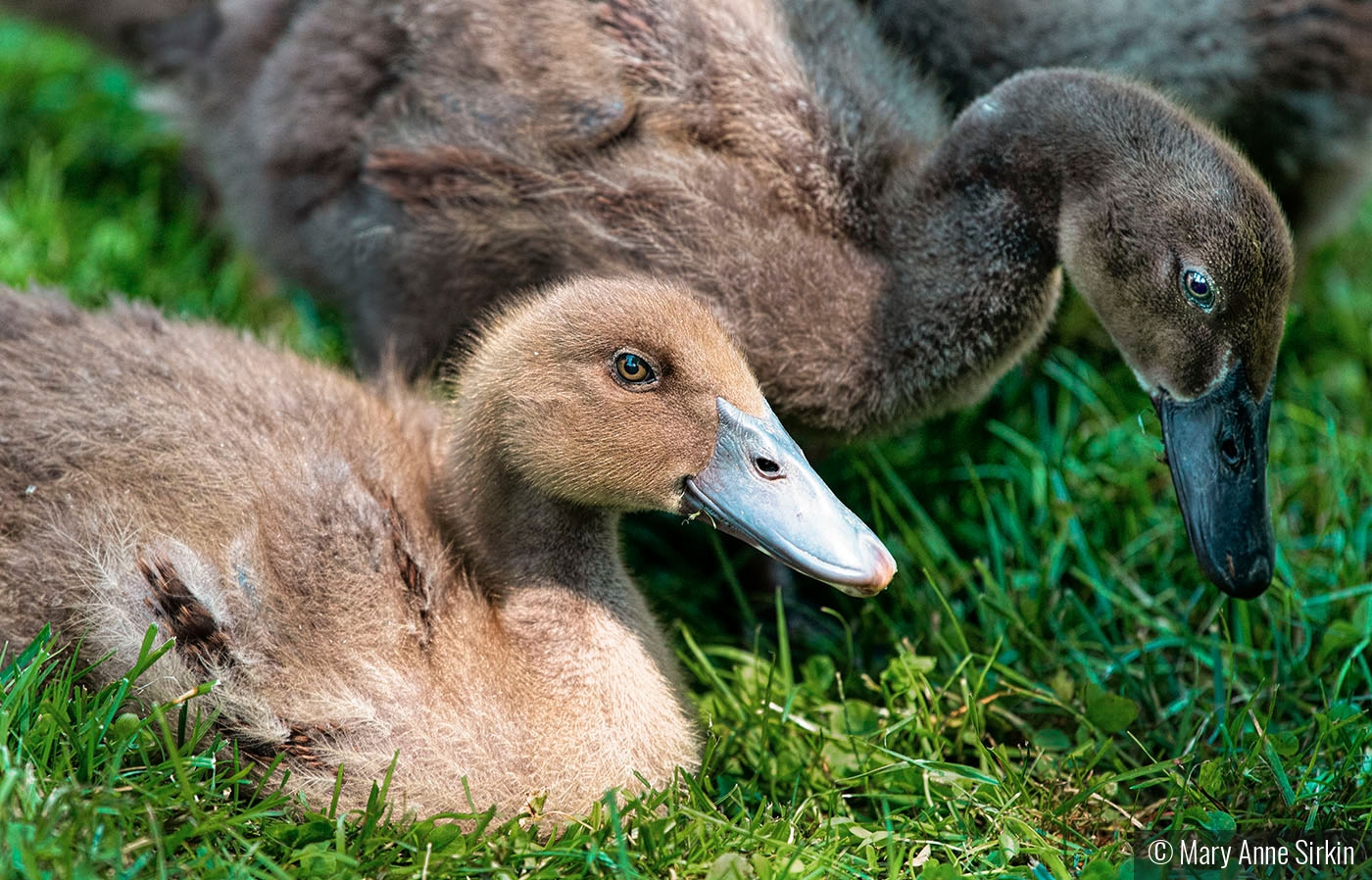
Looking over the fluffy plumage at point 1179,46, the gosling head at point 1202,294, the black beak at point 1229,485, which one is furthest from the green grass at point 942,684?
the fluffy plumage at point 1179,46

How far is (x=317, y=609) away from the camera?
2.79 meters

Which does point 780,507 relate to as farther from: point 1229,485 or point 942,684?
point 1229,485

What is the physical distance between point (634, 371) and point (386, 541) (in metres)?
0.62

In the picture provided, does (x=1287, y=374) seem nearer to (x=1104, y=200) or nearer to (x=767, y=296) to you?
(x=1104, y=200)

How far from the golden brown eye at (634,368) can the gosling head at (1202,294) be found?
1.17m

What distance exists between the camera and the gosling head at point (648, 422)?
292 centimetres

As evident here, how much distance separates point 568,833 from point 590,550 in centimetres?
62

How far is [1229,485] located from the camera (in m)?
3.27

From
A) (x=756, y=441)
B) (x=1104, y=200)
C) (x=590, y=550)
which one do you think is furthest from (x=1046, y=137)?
(x=590, y=550)

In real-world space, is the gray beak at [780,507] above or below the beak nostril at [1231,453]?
below

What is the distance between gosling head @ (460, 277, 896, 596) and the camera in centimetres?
292

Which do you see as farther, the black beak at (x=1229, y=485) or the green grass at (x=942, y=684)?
the black beak at (x=1229, y=485)

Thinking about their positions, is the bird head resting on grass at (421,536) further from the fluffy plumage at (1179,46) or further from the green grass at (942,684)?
the fluffy plumage at (1179,46)

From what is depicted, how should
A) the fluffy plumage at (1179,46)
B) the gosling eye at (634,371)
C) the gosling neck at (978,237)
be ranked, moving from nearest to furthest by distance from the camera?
the gosling eye at (634,371), the gosling neck at (978,237), the fluffy plumage at (1179,46)
